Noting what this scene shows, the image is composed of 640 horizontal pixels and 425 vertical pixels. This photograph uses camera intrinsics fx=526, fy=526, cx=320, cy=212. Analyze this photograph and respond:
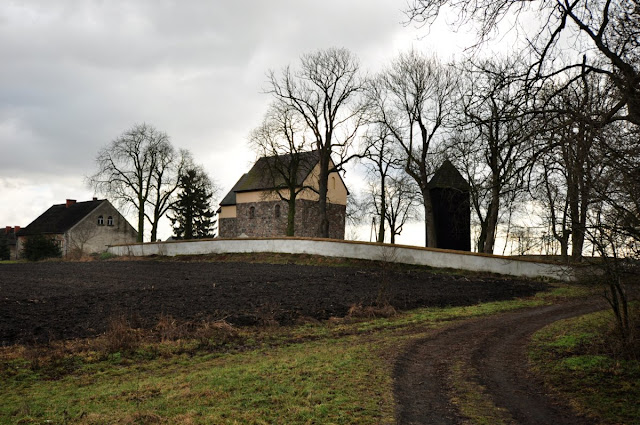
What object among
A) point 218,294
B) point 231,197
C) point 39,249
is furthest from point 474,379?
point 231,197

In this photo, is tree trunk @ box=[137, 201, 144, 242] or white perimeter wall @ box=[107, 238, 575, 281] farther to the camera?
tree trunk @ box=[137, 201, 144, 242]

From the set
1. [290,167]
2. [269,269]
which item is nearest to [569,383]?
[269,269]

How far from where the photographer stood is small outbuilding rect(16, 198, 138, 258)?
49.8m

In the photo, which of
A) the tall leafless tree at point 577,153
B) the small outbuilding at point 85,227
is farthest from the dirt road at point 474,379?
the small outbuilding at point 85,227

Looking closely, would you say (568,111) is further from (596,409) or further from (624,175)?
(596,409)

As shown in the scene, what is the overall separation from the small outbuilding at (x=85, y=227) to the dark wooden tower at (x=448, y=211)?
33.0 meters

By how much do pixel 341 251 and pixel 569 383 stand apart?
21323 mm

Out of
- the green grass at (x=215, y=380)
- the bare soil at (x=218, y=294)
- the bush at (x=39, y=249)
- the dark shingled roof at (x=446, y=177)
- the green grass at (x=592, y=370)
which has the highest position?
the dark shingled roof at (x=446, y=177)

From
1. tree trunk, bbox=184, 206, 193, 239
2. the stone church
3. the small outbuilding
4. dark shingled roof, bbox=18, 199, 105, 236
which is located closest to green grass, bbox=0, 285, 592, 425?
the stone church

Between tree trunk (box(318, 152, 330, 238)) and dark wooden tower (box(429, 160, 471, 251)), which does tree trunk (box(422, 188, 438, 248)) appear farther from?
tree trunk (box(318, 152, 330, 238))

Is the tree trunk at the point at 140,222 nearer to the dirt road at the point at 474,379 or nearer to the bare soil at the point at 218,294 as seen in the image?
the bare soil at the point at 218,294

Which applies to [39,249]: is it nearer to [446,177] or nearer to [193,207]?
[193,207]

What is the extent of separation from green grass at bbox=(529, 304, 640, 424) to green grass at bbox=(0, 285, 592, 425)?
7.71ft

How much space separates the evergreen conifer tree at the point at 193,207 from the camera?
4628cm
